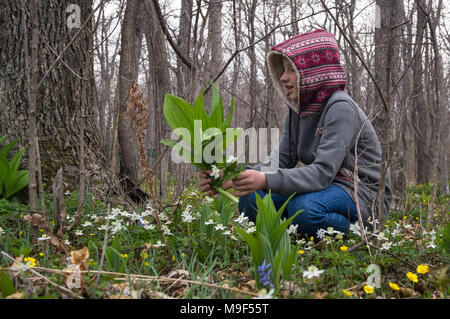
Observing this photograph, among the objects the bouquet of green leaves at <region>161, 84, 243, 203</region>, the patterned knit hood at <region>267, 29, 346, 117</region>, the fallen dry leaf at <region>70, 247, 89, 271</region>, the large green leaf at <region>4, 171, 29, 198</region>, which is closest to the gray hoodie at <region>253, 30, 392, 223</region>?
the patterned knit hood at <region>267, 29, 346, 117</region>

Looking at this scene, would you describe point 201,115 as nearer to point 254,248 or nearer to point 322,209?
point 254,248

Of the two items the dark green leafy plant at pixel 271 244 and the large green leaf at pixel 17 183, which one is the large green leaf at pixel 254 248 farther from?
the large green leaf at pixel 17 183

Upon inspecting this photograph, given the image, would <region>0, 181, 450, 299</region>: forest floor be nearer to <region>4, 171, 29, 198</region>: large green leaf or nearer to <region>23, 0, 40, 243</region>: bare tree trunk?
<region>4, 171, 29, 198</region>: large green leaf

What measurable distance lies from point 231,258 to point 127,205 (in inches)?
48.4

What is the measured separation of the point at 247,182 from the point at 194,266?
0.51 meters

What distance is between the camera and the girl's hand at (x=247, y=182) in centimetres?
180

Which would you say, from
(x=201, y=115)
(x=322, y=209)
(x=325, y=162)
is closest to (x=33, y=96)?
(x=201, y=115)

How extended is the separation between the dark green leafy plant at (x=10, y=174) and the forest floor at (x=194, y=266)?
0.14 metres

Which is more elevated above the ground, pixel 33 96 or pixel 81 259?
pixel 33 96

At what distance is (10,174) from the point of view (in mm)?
2314

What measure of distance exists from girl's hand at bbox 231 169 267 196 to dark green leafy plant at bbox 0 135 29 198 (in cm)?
154

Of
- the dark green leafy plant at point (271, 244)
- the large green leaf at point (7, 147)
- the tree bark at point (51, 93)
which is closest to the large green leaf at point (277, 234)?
the dark green leafy plant at point (271, 244)

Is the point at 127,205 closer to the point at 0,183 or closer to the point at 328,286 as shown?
the point at 0,183
